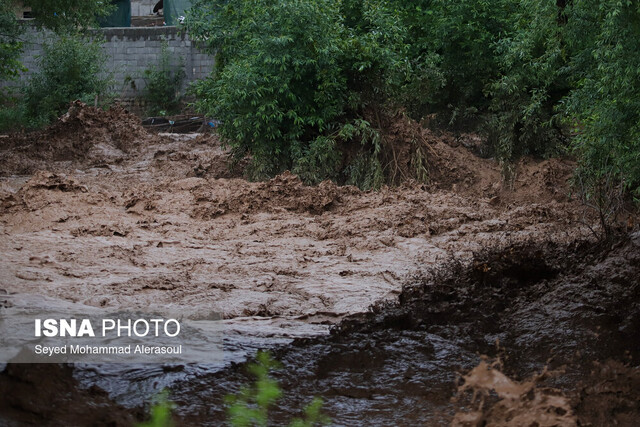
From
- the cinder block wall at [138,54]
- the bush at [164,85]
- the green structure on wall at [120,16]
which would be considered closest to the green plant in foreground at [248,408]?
the bush at [164,85]

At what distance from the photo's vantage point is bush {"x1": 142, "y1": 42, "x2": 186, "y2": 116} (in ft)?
75.9

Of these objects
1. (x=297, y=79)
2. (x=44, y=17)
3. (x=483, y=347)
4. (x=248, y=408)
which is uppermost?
(x=44, y=17)

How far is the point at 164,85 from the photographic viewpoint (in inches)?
910

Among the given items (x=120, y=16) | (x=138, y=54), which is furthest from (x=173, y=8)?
(x=120, y=16)

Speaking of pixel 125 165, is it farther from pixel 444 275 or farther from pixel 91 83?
pixel 444 275

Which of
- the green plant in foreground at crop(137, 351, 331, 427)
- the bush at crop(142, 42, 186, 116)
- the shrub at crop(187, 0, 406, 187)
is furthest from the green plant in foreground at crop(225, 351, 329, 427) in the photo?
the bush at crop(142, 42, 186, 116)

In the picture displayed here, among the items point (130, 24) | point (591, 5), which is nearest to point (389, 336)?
point (591, 5)

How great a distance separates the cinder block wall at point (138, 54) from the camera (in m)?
23.4

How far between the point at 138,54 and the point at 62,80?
3.14 m

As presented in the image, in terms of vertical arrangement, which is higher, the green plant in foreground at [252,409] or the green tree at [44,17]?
the green tree at [44,17]

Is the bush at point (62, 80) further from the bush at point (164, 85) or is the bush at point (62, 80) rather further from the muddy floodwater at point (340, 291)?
the muddy floodwater at point (340, 291)

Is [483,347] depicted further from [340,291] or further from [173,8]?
[173,8]

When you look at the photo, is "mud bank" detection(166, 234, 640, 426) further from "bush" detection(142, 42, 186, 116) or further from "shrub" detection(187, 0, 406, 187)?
"bush" detection(142, 42, 186, 116)

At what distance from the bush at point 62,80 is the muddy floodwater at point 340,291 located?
9164 millimetres
